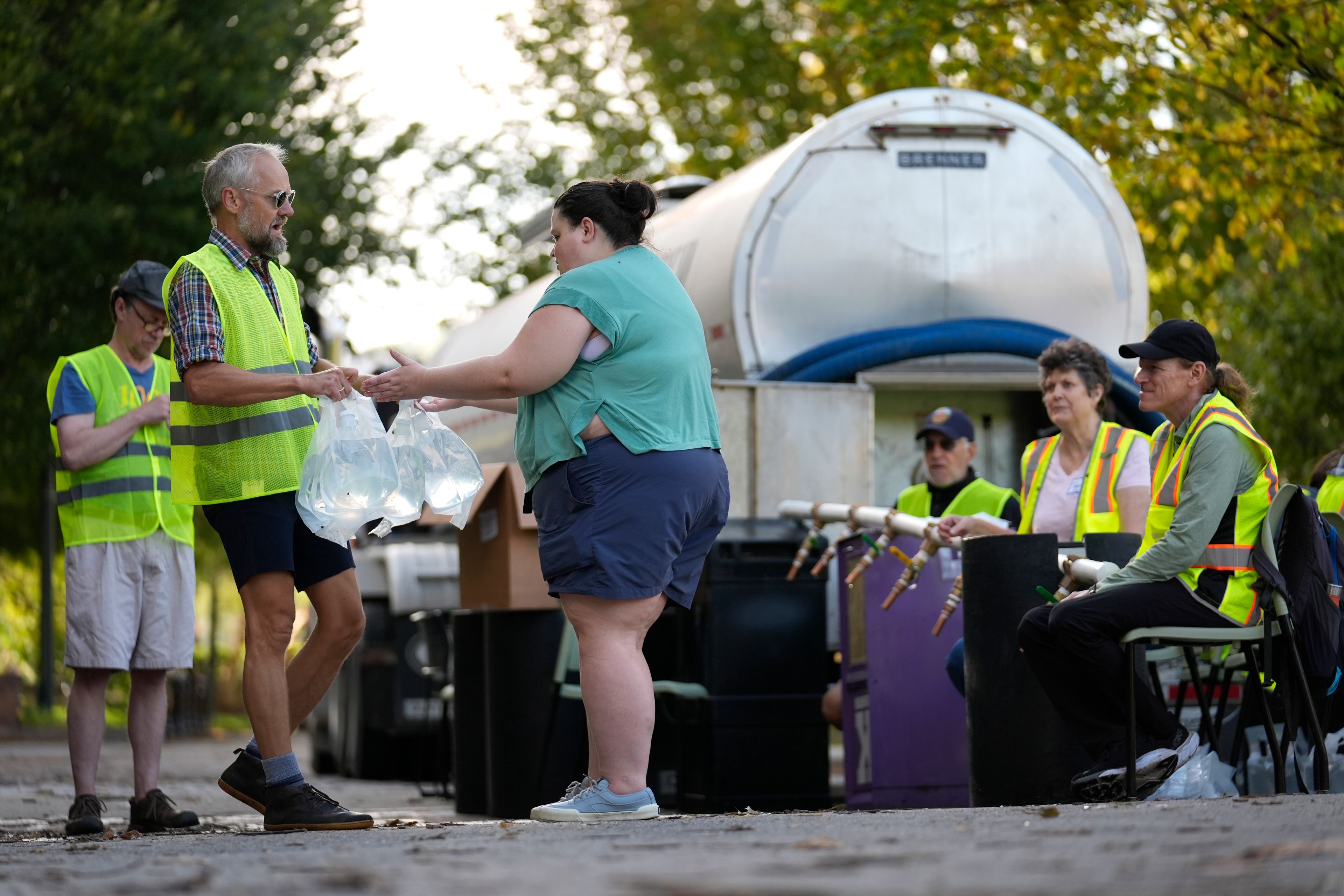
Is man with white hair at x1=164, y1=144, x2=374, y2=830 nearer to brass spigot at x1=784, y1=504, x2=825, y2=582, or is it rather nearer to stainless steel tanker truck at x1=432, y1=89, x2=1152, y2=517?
brass spigot at x1=784, y1=504, x2=825, y2=582

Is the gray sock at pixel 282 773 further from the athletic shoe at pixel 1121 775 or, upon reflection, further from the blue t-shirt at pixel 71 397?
the athletic shoe at pixel 1121 775

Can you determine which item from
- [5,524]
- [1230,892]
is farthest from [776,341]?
[5,524]

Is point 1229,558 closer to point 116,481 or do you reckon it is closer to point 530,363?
point 530,363

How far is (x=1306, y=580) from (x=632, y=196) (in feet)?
7.28

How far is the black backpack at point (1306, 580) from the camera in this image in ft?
17.1

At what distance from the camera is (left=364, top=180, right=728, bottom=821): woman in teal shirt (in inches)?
189

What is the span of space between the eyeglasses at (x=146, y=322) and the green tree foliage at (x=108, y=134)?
248 inches

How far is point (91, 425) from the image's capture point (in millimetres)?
6176

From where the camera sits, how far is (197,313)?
5043mm

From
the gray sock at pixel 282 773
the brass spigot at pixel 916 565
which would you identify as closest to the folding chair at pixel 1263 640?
the brass spigot at pixel 916 565

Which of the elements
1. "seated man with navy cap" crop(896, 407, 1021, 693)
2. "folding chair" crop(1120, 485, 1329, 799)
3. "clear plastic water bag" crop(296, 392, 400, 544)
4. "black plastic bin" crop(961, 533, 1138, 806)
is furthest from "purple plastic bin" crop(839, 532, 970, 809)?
"clear plastic water bag" crop(296, 392, 400, 544)

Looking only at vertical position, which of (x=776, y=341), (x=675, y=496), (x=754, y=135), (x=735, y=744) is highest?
(x=754, y=135)

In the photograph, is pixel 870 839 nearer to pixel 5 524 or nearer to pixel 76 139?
pixel 76 139

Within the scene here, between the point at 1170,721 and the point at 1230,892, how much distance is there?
8.65 ft
